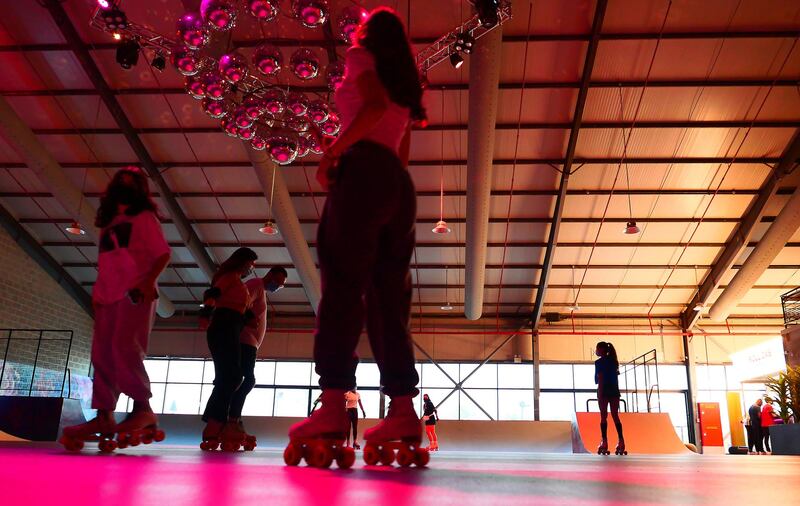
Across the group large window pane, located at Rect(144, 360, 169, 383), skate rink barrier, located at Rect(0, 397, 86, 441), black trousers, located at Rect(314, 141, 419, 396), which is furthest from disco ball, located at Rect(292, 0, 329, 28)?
large window pane, located at Rect(144, 360, 169, 383)

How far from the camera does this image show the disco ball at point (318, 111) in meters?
5.81

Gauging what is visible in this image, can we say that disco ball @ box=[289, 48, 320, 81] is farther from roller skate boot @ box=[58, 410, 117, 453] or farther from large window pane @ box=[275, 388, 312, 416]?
large window pane @ box=[275, 388, 312, 416]

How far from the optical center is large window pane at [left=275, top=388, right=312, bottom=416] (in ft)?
62.9

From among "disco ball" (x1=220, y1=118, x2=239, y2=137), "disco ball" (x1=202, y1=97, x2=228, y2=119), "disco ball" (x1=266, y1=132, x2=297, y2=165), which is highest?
"disco ball" (x1=202, y1=97, x2=228, y2=119)

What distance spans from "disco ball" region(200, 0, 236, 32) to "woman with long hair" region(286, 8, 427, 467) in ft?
11.9

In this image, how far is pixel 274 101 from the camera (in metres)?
5.70

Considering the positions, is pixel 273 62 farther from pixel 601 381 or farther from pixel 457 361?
pixel 457 361

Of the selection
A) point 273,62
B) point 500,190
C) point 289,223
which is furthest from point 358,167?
point 500,190

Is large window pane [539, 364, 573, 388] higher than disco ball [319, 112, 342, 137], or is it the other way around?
disco ball [319, 112, 342, 137]

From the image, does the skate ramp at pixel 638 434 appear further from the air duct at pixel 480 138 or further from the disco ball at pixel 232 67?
the disco ball at pixel 232 67

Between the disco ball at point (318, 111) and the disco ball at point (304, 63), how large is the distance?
0.29 metres

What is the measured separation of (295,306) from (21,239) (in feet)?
25.5

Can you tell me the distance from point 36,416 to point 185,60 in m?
5.69

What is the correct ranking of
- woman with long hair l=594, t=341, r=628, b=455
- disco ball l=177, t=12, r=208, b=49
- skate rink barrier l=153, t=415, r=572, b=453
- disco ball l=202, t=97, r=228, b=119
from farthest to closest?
skate rink barrier l=153, t=415, r=572, b=453 < woman with long hair l=594, t=341, r=628, b=455 < disco ball l=202, t=97, r=228, b=119 < disco ball l=177, t=12, r=208, b=49
